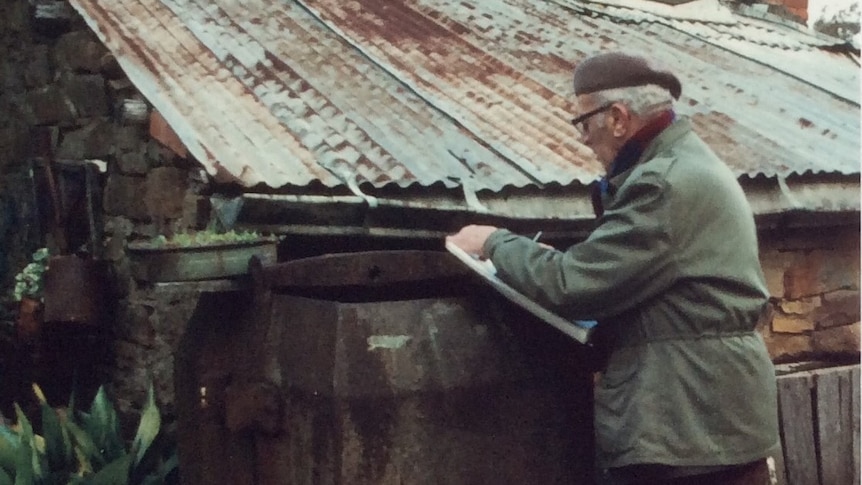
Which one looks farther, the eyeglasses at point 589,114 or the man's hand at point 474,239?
the man's hand at point 474,239

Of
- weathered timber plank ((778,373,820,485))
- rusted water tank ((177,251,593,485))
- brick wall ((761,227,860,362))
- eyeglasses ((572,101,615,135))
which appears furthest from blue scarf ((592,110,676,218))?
brick wall ((761,227,860,362))

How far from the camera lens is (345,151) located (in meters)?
3.86

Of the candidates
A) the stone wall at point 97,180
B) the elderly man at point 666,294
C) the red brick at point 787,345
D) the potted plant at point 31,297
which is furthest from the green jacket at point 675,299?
the potted plant at point 31,297

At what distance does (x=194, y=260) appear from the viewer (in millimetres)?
2752

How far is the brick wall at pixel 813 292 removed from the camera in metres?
4.47

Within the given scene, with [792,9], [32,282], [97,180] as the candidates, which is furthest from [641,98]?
[792,9]

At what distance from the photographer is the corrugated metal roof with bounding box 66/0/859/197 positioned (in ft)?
12.6

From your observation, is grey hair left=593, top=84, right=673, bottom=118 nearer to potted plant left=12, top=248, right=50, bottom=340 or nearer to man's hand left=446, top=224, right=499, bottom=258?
man's hand left=446, top=224, right=499, bottom=258

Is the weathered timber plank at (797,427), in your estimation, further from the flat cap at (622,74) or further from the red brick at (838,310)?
the flat cap at (622,74)

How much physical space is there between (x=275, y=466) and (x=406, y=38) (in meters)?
3.29

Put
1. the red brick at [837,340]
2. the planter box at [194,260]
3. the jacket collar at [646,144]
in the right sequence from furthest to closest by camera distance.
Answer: the red brick at [837,340], the planter box at [194,260], the jacket collar at [646,144]

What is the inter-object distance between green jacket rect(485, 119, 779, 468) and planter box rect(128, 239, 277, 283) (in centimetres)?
94

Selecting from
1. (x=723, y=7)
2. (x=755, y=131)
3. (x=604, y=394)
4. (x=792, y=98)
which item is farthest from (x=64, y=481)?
(x=723, y=7)

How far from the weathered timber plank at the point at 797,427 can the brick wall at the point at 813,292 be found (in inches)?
31.8
